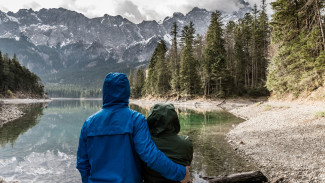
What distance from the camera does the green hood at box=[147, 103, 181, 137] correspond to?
7.43ft

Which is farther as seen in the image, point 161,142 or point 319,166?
point 319,166

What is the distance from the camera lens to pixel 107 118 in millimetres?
1991

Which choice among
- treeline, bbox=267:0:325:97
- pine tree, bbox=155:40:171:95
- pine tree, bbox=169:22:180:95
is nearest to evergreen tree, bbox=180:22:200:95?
pine tree, bbox=169:22:180:95

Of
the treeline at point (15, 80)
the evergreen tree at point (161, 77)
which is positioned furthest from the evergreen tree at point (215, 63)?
the treeline at point (15, 80)

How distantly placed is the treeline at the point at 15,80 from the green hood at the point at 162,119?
7358 cm

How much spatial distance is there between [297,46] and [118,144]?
22953 mm

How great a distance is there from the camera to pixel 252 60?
42656mm

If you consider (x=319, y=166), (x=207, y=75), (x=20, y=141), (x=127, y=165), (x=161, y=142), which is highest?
(x=207, y=75)

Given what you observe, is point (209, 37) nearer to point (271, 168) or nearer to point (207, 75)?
point (207, 75)

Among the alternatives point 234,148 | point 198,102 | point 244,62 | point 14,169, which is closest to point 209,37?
point 244,62

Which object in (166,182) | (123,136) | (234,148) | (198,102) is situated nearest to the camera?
(123,136)

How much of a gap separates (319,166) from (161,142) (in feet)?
20.5

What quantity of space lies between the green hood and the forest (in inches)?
685

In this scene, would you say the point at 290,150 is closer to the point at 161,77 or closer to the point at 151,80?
the point at 161,77
